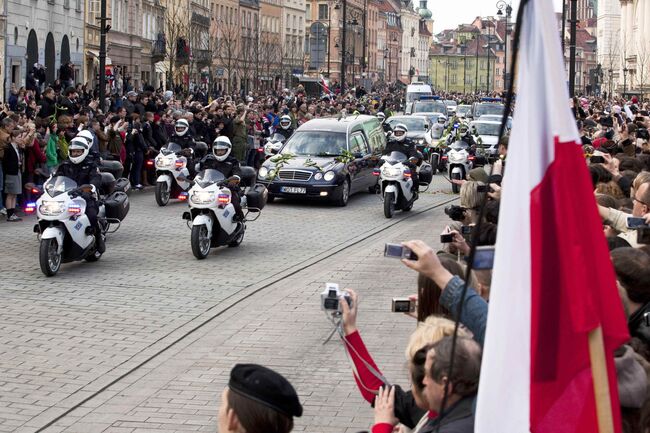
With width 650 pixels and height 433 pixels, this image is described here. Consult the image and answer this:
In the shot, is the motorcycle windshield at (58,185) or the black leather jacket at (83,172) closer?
the motorcycle windshield at (58,185)

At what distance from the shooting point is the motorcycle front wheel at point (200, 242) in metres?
17.4

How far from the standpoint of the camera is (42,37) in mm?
51656

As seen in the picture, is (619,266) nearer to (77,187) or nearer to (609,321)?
(609,321)

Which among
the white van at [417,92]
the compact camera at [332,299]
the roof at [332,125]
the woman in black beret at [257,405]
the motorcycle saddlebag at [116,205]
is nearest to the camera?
the woman in black beret at [257,405]

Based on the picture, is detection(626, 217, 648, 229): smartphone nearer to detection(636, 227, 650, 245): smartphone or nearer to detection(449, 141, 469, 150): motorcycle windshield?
detection(636, 227, 650, 245): smartphone

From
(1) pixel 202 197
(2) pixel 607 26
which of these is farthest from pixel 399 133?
(2) pixel 607 26

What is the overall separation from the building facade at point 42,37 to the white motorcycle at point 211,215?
2495 centimetres

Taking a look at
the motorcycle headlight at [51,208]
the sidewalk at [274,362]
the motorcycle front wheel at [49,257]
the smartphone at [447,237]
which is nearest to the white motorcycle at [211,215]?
the sidewalk at [274,362]

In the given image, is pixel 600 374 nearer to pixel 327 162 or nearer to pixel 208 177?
pixel 208 177

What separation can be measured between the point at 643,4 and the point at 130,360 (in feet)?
363

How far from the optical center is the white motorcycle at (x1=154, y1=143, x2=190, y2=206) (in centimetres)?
2472

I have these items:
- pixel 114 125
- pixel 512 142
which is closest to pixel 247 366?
pixel 512 142

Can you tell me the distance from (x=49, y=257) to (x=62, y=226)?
0.63 meters

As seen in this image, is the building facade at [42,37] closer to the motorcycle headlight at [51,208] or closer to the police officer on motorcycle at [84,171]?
the police officer on motorcycle at [84,171]
